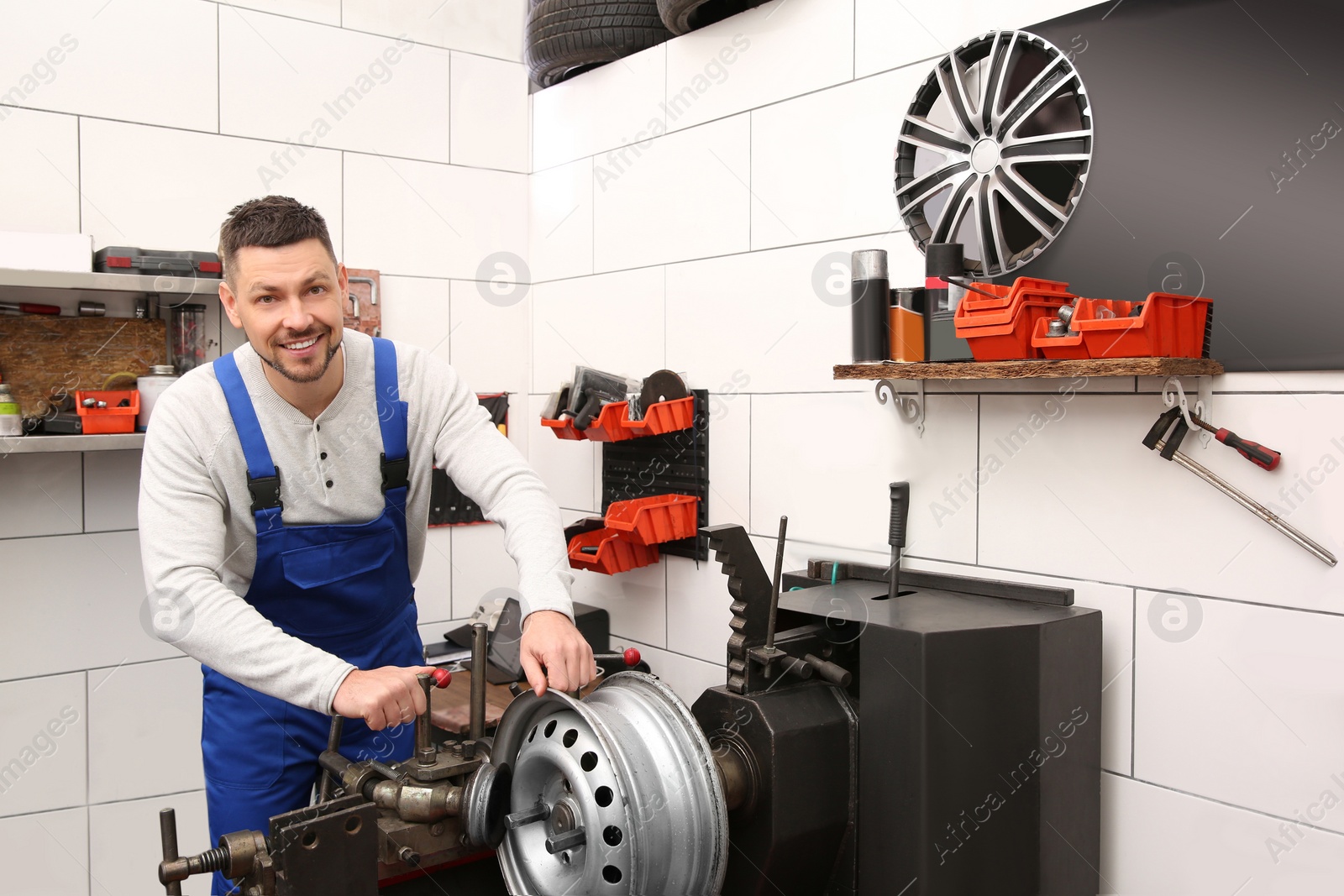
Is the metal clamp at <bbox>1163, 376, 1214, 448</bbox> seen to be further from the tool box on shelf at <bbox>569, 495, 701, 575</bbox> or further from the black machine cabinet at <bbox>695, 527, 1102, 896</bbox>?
the tool box on shelf at <bbox>569, 495, 701, 575</bbox>

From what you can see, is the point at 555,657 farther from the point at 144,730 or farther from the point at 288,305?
the point at 144,730

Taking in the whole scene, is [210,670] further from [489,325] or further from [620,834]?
[489,325]

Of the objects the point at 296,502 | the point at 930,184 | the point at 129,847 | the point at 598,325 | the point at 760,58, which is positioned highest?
the point at 760,58

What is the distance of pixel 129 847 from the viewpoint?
101 inches

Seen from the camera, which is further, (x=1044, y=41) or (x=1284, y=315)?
(x=1044, y=41)

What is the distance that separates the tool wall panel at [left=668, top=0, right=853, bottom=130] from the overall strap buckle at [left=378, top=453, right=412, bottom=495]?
1194mm

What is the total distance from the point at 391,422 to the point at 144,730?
133 cm

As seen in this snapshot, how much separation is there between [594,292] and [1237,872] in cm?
207

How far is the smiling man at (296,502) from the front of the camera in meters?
1.61

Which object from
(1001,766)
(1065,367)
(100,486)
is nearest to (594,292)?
(100,486)

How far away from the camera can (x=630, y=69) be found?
2768 mm

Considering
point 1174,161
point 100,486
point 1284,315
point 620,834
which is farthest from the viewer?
point 100,486

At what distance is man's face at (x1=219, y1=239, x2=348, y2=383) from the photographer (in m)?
1.72

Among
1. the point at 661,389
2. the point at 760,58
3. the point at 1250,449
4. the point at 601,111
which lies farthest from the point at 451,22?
the point at 1250,449
